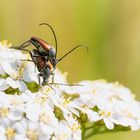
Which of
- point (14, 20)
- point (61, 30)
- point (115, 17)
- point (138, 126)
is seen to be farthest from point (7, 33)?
point (138, 126)

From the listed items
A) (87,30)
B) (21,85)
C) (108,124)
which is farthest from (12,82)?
(87,30)

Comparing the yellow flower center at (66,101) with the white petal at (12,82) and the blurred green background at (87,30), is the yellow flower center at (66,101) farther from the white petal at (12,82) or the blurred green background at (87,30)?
the blurred green background at (87,30)

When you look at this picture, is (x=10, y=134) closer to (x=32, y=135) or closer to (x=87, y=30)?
(x=32, y=135)

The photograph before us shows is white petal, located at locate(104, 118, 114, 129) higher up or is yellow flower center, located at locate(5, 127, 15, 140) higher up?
white petal, located at locate(104, 118, 114, 129)

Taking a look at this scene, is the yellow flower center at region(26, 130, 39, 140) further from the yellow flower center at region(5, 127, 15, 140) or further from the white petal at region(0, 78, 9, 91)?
the white petal at region(0, 78, 9, 91)

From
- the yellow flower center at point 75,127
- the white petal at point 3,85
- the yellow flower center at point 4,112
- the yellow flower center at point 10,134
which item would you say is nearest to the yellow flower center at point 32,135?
the yellow flower center at point 10,134

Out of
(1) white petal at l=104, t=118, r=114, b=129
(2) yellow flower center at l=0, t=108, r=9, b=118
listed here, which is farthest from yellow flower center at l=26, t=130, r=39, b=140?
(1) white petal at l=104, t=118, r=114, b=129

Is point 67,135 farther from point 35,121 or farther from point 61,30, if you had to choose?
point 61,30
